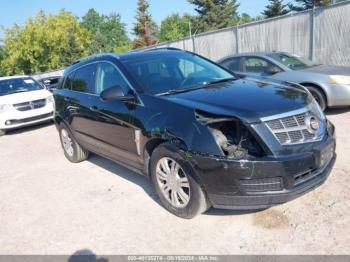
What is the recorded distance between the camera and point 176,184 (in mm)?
3879

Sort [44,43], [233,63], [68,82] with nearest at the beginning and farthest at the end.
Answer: [68,82] → [233,63] → [44,43]

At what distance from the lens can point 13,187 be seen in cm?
579

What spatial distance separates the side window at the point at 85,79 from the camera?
5.45 metres

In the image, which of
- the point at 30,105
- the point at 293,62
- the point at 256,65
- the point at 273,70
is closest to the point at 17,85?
the point at 30,105

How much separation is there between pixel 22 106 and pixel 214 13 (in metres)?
43.6

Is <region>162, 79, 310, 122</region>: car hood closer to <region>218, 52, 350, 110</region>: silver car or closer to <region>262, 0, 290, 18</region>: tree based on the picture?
<region>218, 52, 350, 110</region>: silver car

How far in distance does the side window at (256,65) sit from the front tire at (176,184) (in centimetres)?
487

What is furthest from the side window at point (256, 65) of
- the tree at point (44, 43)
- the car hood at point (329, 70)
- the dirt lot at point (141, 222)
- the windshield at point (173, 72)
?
the tree at point (44, 43)

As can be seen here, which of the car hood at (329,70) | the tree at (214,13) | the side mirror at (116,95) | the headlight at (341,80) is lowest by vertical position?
the headlight at (341,80)

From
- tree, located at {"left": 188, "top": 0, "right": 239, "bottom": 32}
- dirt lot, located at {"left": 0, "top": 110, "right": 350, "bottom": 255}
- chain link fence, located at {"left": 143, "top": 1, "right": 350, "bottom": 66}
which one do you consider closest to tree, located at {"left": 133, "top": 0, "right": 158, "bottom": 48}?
tree, located at {"left": 188, "top": 0, "right": 239, "bottom": 32}

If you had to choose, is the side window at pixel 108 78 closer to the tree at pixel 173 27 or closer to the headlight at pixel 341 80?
the headlight at pixel 341 80

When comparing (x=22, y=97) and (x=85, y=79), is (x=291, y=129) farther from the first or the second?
(x=22, y=97)

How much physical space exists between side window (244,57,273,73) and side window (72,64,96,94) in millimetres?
4090

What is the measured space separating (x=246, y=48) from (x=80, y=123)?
38.5 feet
